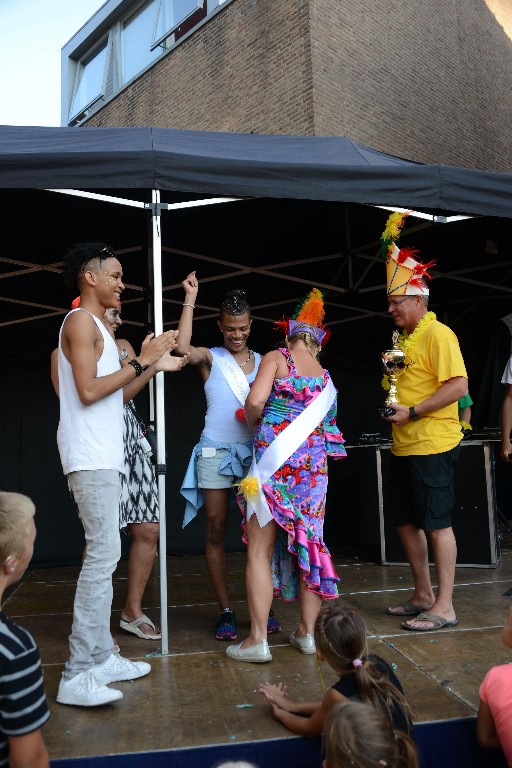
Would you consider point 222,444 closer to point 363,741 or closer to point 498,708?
point 498,708

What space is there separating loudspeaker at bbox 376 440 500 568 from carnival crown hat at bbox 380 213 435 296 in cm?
183

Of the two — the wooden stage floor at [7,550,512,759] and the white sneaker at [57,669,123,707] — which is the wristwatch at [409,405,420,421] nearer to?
the wooden stage floor at [7,550,512,759]

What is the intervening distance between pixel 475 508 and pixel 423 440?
1.78 metres

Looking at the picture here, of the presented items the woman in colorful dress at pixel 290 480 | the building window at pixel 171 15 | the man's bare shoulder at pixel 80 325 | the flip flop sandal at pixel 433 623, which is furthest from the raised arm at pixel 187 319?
the building window at pixel 171 15

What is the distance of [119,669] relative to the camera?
2998 mm

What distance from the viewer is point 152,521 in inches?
146

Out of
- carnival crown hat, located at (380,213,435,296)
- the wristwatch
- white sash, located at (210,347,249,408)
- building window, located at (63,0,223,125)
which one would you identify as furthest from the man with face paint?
building window, located at (63,0,223,125)

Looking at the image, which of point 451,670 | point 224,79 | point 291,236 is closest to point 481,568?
point 451,670

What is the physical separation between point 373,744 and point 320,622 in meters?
0.67

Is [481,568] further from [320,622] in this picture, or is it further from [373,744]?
[373,744]

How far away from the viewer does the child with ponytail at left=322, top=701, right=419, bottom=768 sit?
176 cm

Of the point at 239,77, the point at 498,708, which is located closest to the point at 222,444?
the point at 498,708

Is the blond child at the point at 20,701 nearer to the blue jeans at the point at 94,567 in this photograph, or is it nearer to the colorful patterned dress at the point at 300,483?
the blue jeans at the point at 94,567

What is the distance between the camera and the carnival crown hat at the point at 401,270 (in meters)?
4.05
